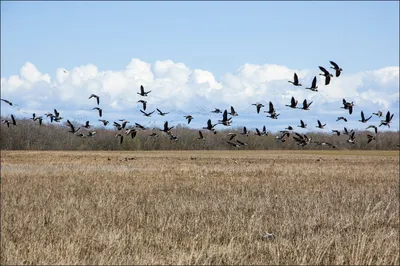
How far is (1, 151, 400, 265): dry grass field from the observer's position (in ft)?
36.0

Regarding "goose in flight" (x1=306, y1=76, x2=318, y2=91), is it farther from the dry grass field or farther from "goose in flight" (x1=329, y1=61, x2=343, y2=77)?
the dry grass field

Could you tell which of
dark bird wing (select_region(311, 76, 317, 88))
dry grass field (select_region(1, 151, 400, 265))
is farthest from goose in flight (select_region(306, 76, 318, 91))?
dry grass field (select_region(1, 151, 400, 265))

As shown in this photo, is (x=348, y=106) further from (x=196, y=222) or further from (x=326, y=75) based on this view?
(x=196, y=222)

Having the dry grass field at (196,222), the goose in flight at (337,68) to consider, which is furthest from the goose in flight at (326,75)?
the dry grass field at (196,222)

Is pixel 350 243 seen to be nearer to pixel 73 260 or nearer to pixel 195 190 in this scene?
pixel 73 260

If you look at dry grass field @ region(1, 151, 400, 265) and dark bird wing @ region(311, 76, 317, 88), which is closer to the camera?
dark bird wing @ region(311, 76, 317, 88)

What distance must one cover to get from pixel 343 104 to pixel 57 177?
1891cm

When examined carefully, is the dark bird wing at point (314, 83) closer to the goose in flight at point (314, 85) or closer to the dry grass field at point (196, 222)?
the goose in flight at point (314, 85)

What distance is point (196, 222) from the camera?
14328 mm

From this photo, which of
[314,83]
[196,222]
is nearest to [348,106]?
[314,83]

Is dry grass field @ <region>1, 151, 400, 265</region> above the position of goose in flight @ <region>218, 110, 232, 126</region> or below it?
below

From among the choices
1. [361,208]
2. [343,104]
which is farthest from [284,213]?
[343,104]

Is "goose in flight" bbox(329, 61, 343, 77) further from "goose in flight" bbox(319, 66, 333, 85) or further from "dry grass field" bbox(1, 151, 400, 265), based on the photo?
"dry grass field" bbox(1, 151, 400, 265)

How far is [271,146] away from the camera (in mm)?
92688
